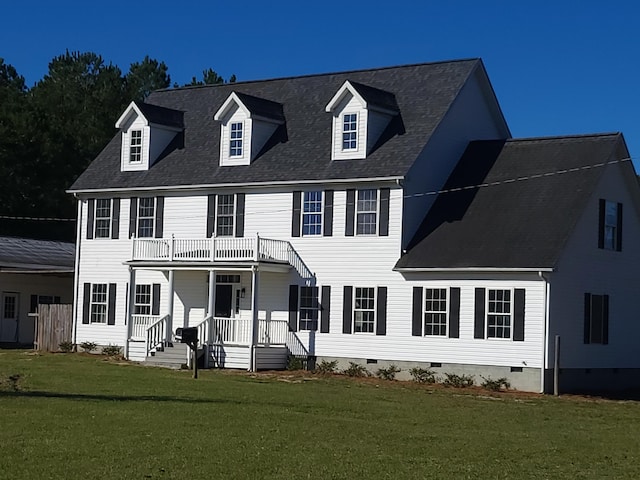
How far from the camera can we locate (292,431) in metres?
19.2

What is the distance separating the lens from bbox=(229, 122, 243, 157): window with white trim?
3966 centimetres

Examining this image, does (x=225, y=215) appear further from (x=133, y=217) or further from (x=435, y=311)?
(x=435, y=311)

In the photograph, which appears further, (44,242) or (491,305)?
(44,242)

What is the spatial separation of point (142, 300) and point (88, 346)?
2867mm

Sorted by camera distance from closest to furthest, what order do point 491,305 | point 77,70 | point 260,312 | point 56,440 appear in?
point 56,440, point 491,305, point 260,312, point 77,70

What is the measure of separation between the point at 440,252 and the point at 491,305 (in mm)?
2406

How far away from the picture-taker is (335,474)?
1476 cm

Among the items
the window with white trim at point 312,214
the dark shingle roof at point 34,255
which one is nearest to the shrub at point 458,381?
the window with white trim at point 312,214

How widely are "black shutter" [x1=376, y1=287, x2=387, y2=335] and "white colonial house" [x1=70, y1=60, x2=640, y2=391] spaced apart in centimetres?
7

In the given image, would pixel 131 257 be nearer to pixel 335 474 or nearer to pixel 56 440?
pixel 56 440

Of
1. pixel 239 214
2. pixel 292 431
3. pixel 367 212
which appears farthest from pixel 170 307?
pixel 292 431

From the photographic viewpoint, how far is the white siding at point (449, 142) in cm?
3578

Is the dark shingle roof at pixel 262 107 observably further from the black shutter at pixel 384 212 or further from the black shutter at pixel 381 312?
the black shutter at pixel 381 312

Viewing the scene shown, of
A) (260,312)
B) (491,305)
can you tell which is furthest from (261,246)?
(491,305)
